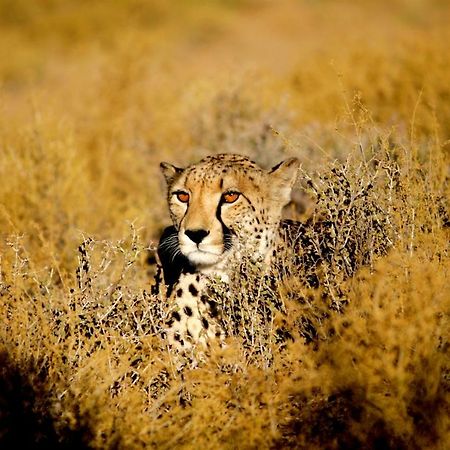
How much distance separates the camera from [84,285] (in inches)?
136

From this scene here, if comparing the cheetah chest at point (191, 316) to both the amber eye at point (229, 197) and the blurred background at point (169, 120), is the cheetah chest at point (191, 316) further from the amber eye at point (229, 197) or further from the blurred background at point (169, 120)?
the blurred background at point (169, 120)

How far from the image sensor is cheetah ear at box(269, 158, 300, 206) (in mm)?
3906

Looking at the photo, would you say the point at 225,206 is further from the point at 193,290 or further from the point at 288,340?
the point at 288,340

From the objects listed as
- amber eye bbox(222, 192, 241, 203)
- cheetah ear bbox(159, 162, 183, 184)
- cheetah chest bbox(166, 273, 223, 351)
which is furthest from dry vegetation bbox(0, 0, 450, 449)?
cheetah ear bbox(159, 162, 183, 184)

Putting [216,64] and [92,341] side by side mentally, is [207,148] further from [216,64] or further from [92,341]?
[216,64]

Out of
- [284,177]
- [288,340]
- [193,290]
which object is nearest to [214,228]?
[193,290]

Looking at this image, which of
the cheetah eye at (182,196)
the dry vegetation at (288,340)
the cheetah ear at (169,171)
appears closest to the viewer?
the dry vegetation at (288,340)

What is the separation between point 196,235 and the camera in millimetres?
3555

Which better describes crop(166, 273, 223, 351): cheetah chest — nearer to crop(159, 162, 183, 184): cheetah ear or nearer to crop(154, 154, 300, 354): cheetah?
crop(154, 154, 300, 354): cheetah

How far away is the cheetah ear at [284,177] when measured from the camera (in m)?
3.91

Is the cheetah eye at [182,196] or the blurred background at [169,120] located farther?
the blurred background at [169,120]

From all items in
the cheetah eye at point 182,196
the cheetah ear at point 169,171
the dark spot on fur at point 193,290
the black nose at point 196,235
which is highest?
the cheetah ear at point 169,171

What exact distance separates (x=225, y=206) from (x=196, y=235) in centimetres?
23

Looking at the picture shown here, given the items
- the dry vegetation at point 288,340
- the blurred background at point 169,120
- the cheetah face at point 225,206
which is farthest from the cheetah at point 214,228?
the blurred background at point 169,120
